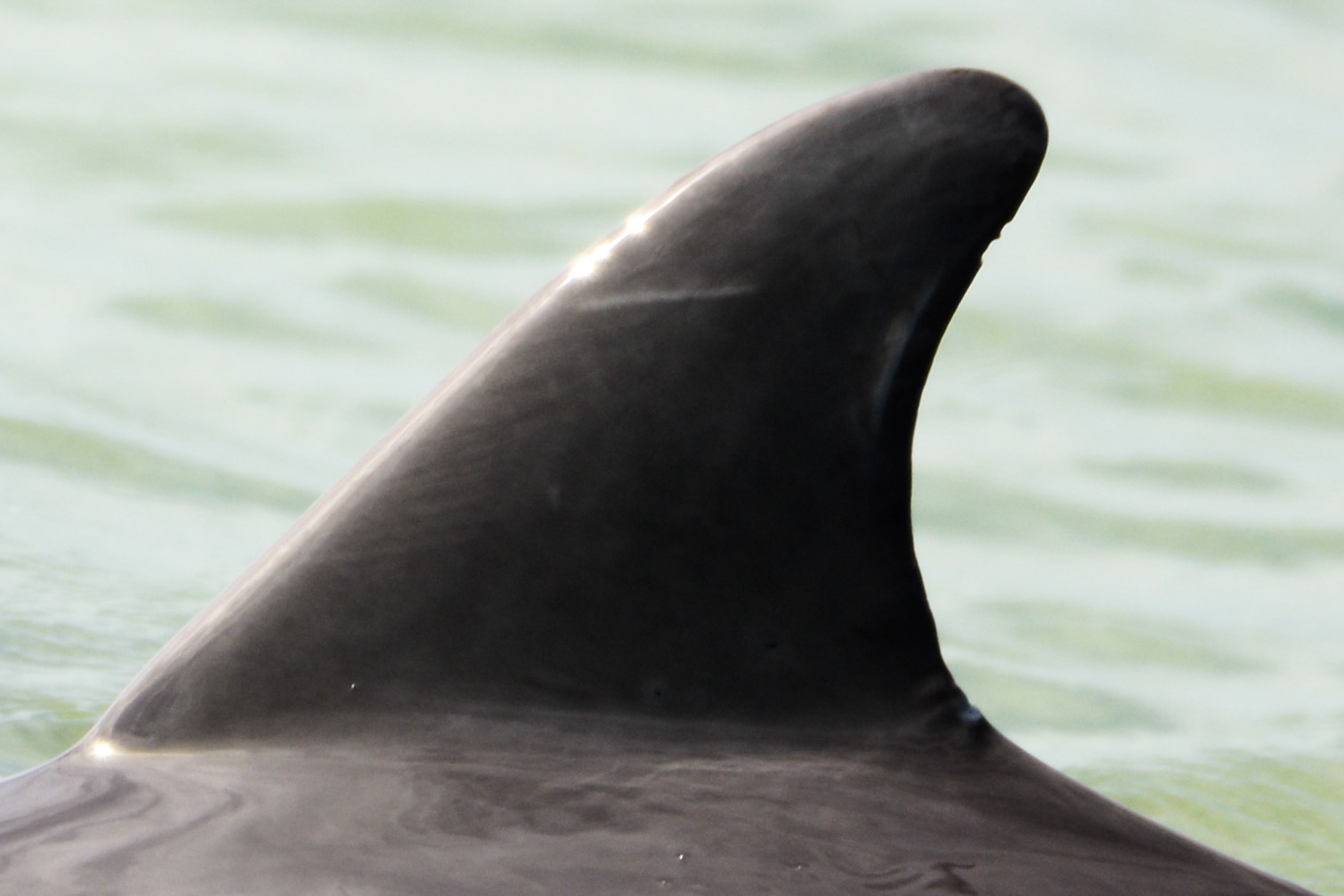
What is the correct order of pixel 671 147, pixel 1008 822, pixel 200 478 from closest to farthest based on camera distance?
1. pixel 1008 822
2. pixel 200 478
3. pixel 671 147

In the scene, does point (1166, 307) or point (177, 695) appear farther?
point (1166, 307)

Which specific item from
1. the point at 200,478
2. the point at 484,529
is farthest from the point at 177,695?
the point at 200,478

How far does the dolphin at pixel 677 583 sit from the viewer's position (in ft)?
5.56

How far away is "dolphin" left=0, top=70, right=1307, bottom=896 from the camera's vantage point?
66.7 inches

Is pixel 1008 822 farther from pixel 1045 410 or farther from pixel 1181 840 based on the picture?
pixel 1045 410

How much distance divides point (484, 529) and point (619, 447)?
0.13 meters

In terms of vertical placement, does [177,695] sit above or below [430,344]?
below

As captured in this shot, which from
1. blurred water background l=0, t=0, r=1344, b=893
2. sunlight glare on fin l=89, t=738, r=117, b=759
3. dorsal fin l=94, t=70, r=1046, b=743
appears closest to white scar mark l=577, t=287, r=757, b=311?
dorsal fin l=94, t=70, r=1046, b=743

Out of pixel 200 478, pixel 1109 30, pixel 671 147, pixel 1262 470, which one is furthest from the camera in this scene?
pixel 1109 30

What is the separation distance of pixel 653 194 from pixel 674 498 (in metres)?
6.00

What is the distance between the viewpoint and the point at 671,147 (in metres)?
8.13

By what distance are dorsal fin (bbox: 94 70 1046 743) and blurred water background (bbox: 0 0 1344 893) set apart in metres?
1.39

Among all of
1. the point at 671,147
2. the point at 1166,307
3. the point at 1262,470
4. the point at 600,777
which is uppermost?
the point at 671,147

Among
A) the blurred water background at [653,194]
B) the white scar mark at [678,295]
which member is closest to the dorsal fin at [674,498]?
the white scar mark at [678,295]
